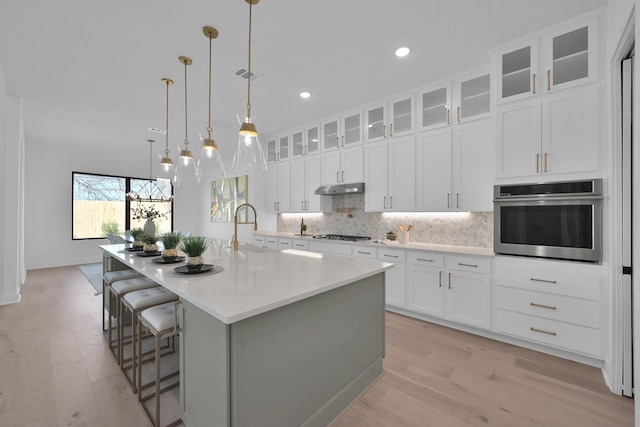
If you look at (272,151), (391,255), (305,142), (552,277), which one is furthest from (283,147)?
(552,277)

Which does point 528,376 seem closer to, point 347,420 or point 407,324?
point 407,324

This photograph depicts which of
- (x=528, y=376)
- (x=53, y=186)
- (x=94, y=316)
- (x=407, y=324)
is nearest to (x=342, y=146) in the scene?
(x=407, y=324)

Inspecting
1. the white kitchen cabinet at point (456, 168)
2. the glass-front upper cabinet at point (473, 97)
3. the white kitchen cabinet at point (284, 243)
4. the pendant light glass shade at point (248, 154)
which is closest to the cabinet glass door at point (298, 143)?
the white kitchen cabinet at point (284, 243)

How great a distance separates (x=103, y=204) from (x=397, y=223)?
7431 mm

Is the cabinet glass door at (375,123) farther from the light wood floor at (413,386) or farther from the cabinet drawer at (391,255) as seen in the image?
the light wood floor at (413,386)

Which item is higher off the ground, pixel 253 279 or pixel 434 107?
pixel 434 107

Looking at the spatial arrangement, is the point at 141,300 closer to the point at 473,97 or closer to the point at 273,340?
the point at 273,340

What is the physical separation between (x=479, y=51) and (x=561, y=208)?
1687 mm

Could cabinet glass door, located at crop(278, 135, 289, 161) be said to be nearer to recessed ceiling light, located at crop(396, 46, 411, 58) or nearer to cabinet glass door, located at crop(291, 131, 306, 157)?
cabinet glass door, located at crop(291, 131, 306, 157)

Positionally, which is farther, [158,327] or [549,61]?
[549,61]

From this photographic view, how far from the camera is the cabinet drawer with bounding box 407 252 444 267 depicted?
10.3 feet

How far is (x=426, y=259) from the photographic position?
324cm

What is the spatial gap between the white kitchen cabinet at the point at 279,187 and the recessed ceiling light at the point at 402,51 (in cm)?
293

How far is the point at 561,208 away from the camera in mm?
2428
